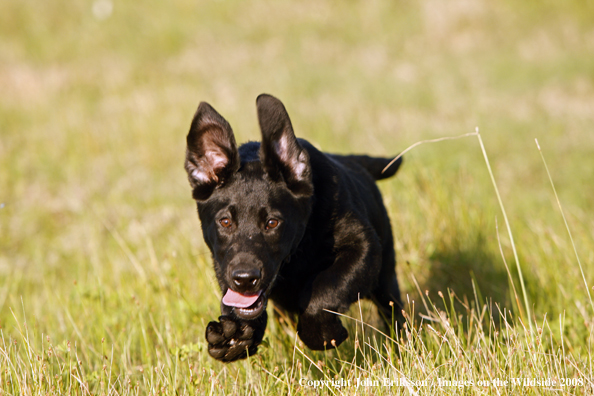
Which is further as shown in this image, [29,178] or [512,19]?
[512,19]

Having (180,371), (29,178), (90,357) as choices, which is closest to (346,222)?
(180,371)

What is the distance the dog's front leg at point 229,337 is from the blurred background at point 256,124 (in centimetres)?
100

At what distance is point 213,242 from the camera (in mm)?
2936

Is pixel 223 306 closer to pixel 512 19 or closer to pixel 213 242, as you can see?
pixel 213 242

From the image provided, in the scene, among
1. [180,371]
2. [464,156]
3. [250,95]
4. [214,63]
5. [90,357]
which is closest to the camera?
[180,371]

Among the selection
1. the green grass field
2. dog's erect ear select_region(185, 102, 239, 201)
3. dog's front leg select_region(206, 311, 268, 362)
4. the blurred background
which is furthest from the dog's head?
the blurred background

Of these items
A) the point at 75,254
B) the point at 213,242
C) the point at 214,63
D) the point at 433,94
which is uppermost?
the point at 214,63

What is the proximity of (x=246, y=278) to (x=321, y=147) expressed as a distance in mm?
6156

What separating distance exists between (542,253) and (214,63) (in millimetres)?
12438

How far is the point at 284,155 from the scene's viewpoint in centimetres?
295

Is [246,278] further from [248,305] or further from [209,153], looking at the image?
[209,153]

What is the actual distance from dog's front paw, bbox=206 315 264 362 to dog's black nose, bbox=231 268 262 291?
275mm

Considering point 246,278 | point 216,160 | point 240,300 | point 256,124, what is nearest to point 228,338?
point 240,300

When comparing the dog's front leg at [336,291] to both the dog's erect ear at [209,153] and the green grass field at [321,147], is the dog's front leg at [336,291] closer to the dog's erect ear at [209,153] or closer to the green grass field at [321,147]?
the green grass field at [321,147]
